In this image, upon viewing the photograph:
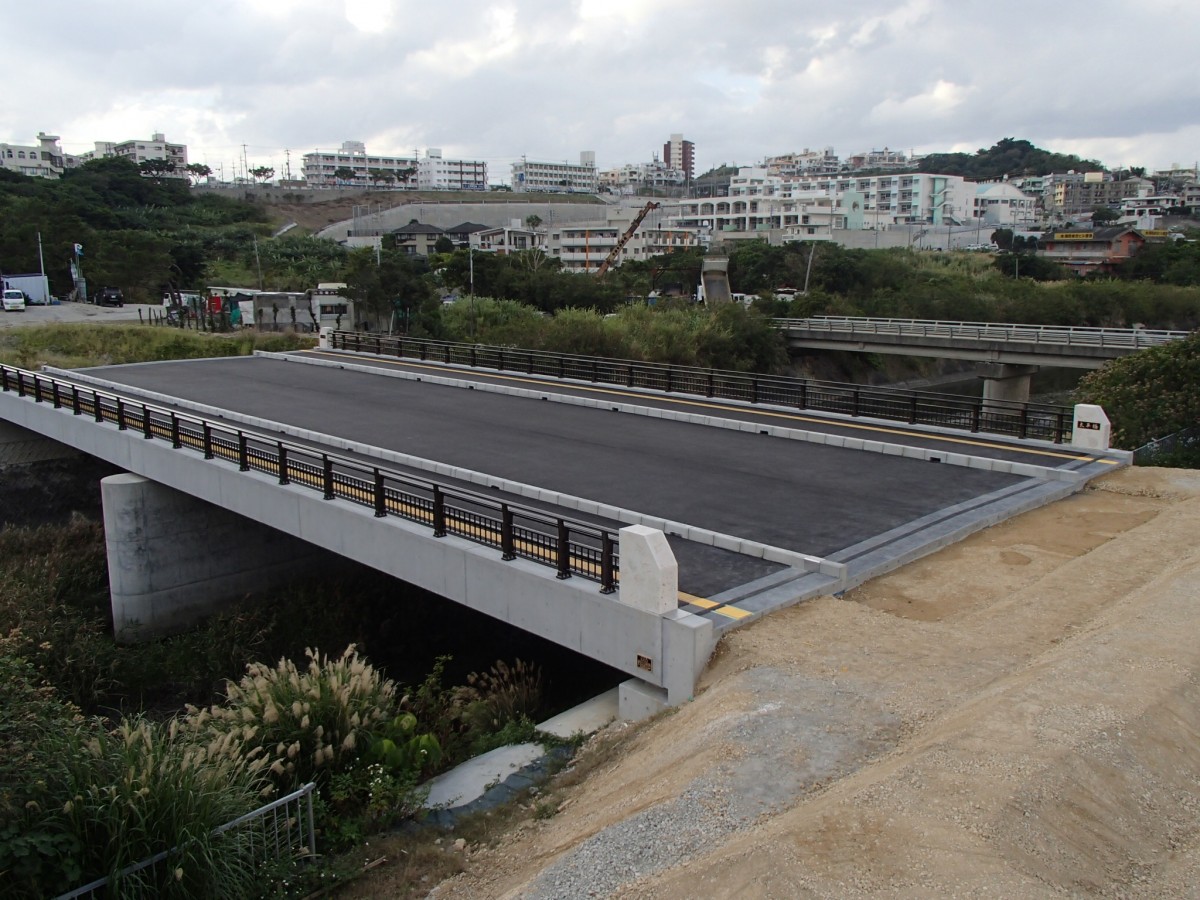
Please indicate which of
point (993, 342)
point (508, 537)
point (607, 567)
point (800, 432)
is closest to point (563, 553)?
point (607, 567)

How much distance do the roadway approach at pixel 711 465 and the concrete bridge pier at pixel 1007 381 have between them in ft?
105

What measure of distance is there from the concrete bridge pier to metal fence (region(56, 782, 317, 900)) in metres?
49.1

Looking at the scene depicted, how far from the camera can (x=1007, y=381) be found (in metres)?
51.3

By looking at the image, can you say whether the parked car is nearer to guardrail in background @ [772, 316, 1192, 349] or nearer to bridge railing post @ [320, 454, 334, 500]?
guardrail in background @ [772, 316, 1192, 349]

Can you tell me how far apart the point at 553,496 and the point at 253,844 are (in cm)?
746

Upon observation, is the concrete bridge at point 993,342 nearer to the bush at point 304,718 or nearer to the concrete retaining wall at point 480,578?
the concrete retaining wall at point 480,578

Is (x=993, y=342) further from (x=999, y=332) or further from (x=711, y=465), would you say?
(x=711, y=465)

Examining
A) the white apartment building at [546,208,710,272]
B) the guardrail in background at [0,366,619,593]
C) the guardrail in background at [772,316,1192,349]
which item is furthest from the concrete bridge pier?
the white apartment building at [546,208,710,272]

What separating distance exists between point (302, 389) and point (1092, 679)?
77.1 ft

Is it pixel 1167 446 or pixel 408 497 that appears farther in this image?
pixel 1167 446

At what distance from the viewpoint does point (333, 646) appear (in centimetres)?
1812

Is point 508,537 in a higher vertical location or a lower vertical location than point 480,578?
higher

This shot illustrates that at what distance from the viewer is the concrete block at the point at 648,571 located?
31.1ft

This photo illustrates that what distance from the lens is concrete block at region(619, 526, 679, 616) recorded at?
948 centimetres
